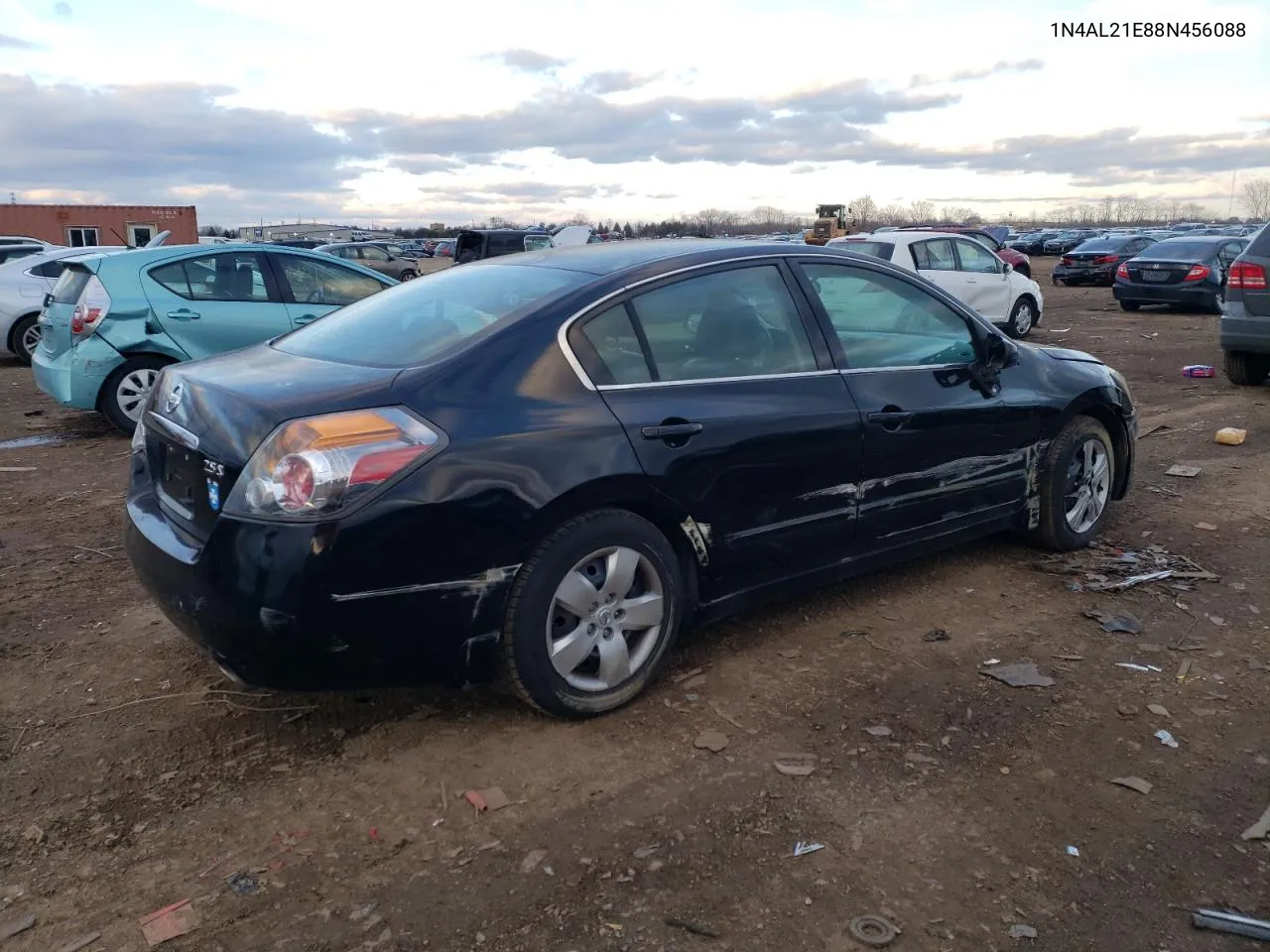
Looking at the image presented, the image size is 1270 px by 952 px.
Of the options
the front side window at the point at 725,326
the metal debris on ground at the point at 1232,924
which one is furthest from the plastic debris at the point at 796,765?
the front side window at the point at 725,326

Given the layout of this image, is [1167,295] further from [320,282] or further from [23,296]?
[23,296]

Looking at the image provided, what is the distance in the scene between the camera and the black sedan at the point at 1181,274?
1752cm

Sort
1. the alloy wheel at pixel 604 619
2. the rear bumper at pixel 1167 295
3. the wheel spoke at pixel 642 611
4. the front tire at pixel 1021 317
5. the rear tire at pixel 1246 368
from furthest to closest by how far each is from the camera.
Answer: the rear bumper at pixel 1167 295, the front tire at pixel 1021 317, the rear tire at pixel 1246 368, the wheel spoke at pixel 642 611, the alloy wheel at pixel 604 619

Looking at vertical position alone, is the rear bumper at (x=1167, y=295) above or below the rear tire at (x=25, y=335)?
above

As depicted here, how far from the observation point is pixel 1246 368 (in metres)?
9.95

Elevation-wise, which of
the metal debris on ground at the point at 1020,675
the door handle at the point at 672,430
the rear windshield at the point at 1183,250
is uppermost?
the rear windshield at the point at 1183,250

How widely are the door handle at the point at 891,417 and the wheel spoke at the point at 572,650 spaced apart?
1500 millimetres

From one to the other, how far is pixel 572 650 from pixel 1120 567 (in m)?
3.04

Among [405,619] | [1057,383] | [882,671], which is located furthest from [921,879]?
[1057,383]

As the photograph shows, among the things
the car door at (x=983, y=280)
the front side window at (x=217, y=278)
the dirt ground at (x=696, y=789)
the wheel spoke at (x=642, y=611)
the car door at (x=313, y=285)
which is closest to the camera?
the dirt ground at (x=696, y=789)

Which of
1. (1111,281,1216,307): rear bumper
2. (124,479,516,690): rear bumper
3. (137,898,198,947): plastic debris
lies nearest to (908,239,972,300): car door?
(1111,281,1216,307): rear bumper

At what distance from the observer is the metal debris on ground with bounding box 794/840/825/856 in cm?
271

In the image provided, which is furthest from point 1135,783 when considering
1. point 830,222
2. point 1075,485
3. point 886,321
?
point 830,222

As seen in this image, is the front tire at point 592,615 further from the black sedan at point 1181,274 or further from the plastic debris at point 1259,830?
the black sedan at point 1181,274
